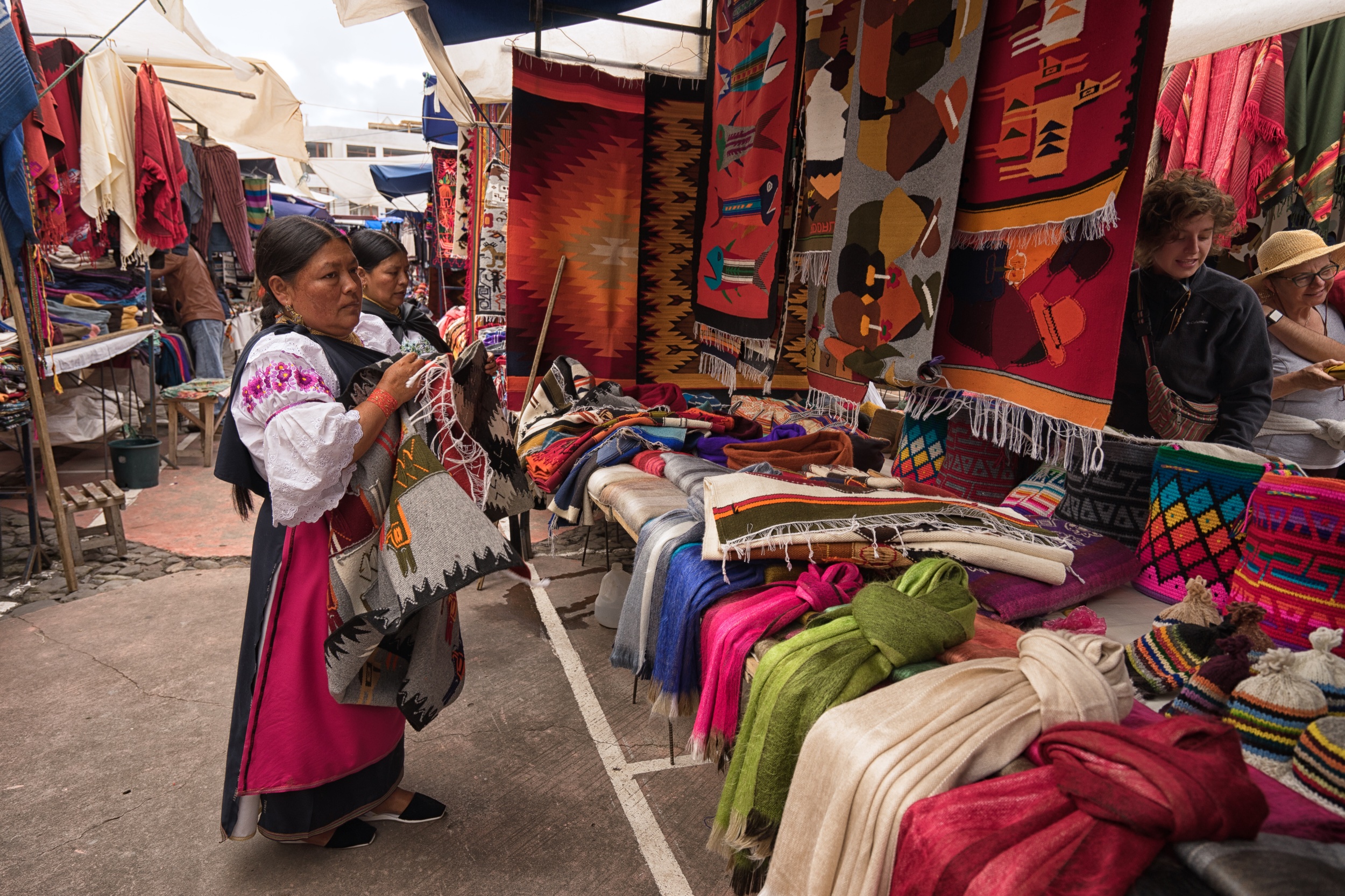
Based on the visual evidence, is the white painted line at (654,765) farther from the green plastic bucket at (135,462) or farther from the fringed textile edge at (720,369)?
the green plastic bucket at (135,462)

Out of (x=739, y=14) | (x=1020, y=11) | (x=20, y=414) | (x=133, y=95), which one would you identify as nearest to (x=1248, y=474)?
(x=1020, y=11)

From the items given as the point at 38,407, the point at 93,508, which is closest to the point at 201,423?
the point at 93,508

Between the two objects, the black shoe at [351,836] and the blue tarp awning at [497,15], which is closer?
the black shoe at [351,836]

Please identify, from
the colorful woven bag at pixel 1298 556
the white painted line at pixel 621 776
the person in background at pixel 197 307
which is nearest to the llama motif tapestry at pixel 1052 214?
the colorful woven bag at pixel 1298 556

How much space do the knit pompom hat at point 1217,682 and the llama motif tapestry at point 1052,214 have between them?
0.68 metres

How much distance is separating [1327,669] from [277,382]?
6.51 ft

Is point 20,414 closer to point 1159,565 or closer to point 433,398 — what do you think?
point 433,398

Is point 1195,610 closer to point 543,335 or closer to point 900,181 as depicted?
point 900,181

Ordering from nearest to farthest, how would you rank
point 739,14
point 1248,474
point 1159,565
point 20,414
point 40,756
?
point 1248,474 < point 1159,565 < point 40,756 < point 739,14 < point 20,414

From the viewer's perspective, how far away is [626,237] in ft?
12.6

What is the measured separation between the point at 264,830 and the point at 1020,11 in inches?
117

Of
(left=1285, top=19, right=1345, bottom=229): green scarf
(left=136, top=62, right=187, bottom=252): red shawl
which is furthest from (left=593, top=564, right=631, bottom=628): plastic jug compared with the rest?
(left=136, top=62, right=187, bottom=252): red shawl

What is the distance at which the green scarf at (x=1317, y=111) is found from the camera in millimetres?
2891

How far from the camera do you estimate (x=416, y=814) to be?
2230mm
